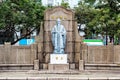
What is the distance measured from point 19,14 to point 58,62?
547 inches

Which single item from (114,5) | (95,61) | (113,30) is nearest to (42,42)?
(95,61)

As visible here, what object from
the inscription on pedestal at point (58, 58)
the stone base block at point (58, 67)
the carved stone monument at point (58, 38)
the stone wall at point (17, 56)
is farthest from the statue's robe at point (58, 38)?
the stone wall at point (17, 56)

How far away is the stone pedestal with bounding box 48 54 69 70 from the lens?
21156 mm

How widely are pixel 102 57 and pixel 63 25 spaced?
3.07m

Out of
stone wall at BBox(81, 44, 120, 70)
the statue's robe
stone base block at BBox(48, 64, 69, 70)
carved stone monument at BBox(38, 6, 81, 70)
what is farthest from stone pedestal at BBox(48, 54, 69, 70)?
stone wall at BBox(81, 44, 120, 70)

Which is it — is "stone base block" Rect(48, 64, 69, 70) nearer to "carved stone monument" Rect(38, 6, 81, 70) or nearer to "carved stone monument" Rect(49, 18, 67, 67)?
"carved stone monument" Rect(49, 18, 67, 67)

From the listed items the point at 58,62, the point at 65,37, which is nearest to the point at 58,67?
the point at 58,62

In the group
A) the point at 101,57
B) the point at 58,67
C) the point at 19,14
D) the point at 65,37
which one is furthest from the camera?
the point at 19,14

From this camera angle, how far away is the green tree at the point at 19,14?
1307 inches

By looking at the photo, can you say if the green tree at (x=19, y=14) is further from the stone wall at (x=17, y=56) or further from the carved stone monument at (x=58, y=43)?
the carved stone monument at (x=58, y=43)

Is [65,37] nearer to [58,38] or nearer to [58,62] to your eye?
[58,38]

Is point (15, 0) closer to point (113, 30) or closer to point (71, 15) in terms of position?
point (113, 30)

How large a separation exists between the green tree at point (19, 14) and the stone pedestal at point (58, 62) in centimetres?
1267

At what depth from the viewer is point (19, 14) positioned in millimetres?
A: 34156
